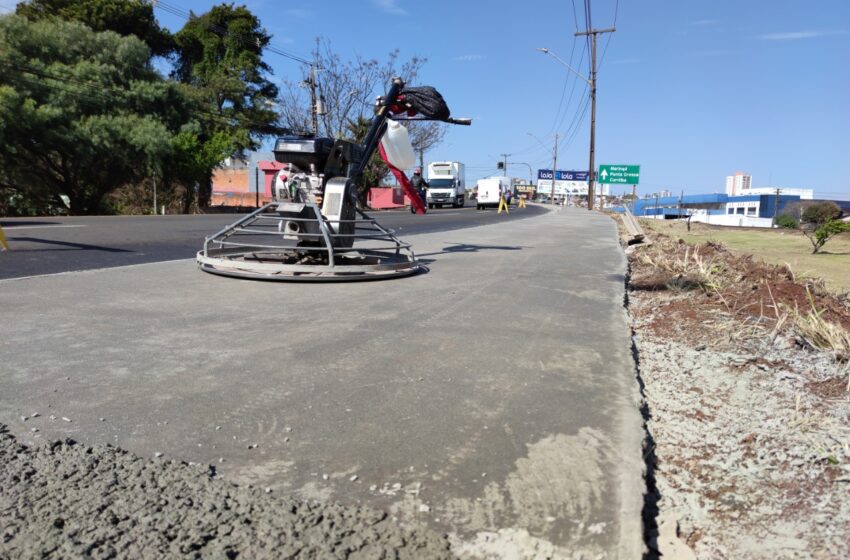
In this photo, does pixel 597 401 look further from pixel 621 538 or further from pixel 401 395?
pixel 621 538

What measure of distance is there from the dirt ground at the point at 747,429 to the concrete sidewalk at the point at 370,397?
0.20 meters

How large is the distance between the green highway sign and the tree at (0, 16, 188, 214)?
41.1 metres

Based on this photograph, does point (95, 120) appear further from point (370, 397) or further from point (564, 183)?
point (564, 183)

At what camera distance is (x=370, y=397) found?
3.35 metres

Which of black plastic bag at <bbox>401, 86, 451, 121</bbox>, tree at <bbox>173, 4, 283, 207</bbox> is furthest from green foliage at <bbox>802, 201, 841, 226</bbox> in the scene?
tree at <bbox>173, 4, 283, 207</bbox>

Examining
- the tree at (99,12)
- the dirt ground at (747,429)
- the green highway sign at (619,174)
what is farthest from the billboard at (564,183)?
the dirt ground at (747,429)

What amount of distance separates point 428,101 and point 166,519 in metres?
7.28

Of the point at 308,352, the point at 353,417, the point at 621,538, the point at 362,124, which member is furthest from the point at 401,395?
the point at 362,124

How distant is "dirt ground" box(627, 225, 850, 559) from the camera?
7.32 feet

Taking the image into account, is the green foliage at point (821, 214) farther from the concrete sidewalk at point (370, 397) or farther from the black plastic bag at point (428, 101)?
the concrete sidewalk at point (370, 397)

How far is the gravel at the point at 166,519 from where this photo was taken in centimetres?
198

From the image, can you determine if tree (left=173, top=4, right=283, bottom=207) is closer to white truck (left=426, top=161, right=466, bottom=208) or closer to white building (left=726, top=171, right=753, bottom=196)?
white truck (left=426, top=161, right=466, bottom=208)

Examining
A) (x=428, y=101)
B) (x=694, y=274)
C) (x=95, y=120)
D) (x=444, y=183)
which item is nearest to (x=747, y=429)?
Answer: (x=694, y=274)

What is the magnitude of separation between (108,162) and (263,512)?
3100 cm
